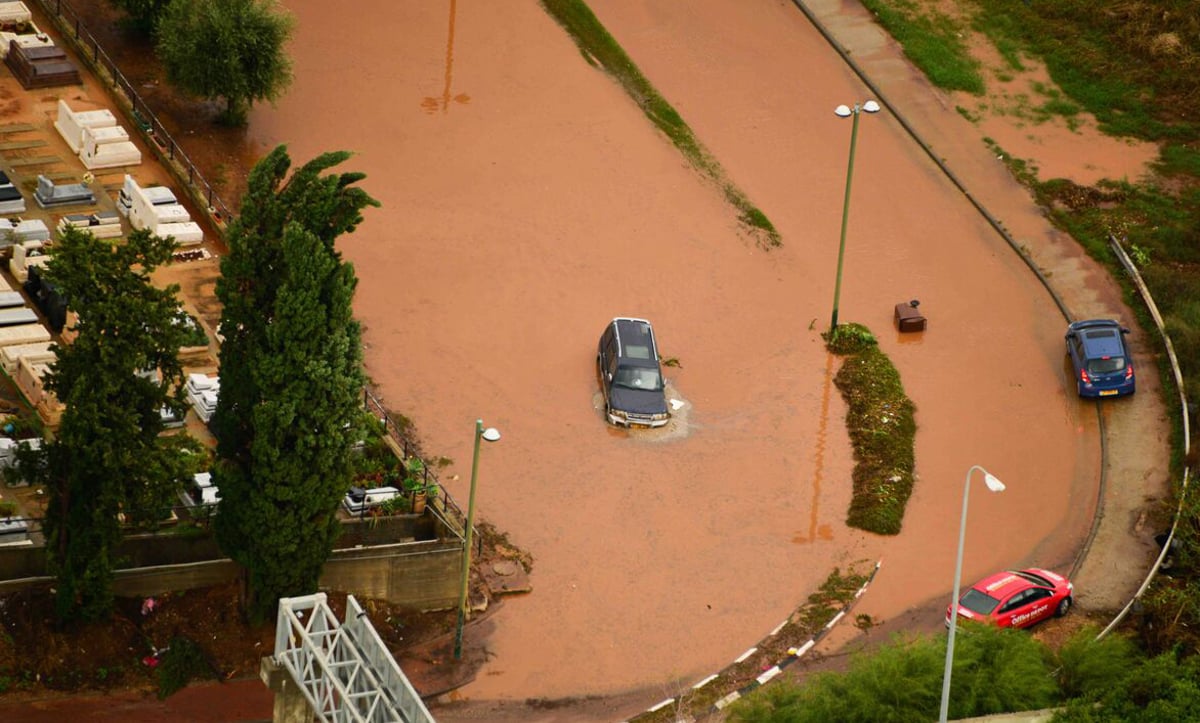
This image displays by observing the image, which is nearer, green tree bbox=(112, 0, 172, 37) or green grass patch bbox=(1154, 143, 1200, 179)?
green tree bbox=(112, 0, 172, 37)

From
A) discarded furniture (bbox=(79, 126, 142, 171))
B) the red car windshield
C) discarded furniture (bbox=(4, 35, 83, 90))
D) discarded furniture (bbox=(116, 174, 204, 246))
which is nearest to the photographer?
the red car windshield

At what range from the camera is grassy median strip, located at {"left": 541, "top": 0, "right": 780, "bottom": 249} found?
68938 millimetres

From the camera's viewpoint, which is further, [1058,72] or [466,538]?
[1058,72]

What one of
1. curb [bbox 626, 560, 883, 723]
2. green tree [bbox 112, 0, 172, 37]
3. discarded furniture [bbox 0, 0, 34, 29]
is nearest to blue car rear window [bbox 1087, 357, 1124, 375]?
curb [bbox 626, 560, 883, 723]

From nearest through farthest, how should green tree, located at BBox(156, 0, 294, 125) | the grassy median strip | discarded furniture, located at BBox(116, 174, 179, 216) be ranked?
discarded furniture, located at BBox(116, 174, 179, 216)
green tree, located at BBox(156, 0, 294, 125)
the grassy median strip

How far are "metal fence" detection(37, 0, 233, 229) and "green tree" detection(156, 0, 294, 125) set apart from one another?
1.47m

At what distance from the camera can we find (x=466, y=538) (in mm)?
52312

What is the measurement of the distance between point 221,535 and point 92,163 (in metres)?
17.9

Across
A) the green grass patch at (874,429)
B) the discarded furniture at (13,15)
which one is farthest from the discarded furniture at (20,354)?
the green grass patch at (874,429)

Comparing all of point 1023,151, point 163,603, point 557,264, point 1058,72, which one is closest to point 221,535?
point 163,603

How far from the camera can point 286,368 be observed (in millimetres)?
49719

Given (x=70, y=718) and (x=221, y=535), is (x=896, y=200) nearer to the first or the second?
(x=221, y=535)

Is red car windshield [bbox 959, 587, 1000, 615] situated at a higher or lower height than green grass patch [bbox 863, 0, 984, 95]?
lower

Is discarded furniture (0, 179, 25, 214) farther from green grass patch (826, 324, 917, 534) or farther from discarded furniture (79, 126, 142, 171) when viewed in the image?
green grass patch (826, 324, 917, 534)
